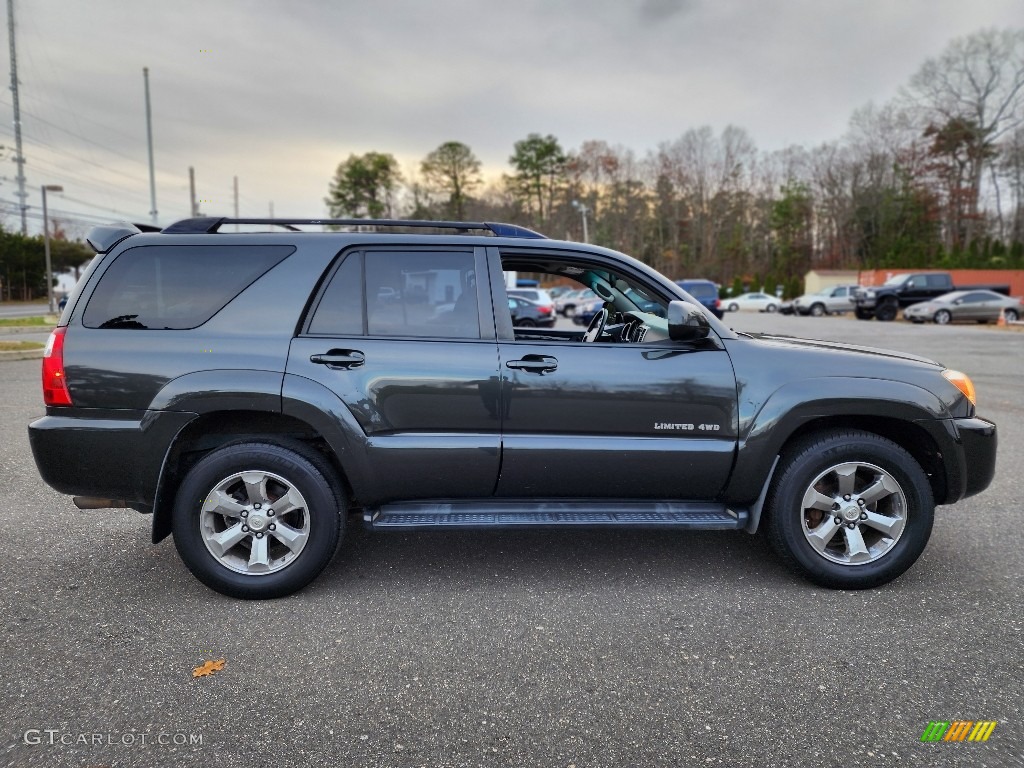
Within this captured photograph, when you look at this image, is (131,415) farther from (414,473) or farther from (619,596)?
(619,596)

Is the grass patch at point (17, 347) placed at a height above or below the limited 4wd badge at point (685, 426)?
above

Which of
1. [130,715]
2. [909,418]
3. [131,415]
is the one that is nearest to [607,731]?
[130,715]

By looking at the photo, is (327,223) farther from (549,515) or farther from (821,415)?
(821,415)

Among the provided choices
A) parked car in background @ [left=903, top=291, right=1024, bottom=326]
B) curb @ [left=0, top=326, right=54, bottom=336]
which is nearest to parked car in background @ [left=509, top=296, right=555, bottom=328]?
curb @ [left=0, top=326, right=54, bottom=336]

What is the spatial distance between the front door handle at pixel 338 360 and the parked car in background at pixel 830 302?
37.0 metres

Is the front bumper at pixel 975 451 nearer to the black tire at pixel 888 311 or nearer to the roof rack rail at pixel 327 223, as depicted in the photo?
the roof rack rail at pixel 327 223

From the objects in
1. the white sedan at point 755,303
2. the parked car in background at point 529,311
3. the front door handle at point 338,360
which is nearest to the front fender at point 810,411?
the front door handle at point 338,360

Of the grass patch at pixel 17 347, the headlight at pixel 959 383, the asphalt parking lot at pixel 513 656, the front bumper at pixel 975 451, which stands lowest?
the asphalt parking lot at pixel 513 656

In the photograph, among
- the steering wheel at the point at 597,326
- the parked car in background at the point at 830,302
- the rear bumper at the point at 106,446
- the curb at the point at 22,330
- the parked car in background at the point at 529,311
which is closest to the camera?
the rear bumper at the point at 106,446

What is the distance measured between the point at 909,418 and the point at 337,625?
3.00 metres

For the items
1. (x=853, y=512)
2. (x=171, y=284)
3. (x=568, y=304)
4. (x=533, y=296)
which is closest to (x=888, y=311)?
(x=568, y=304)

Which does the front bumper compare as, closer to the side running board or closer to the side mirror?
the side running board

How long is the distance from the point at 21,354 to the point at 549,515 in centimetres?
1423

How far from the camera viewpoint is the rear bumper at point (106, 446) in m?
3.09
